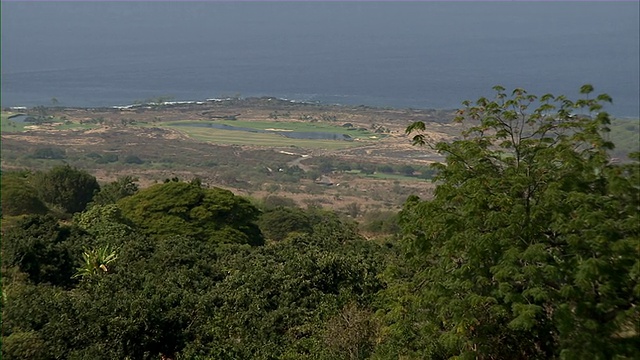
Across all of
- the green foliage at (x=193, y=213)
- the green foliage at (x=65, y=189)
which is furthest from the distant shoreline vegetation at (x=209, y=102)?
the green foliage at (x=193, y=213)

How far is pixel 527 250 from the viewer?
281 inches

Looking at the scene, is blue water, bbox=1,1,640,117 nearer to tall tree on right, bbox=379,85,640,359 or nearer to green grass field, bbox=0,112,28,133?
green grass field, bbox=0,112,28,133

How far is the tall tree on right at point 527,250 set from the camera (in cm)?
694

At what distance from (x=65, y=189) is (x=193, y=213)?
396 inches

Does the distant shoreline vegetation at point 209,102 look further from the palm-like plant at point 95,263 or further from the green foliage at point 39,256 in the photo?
the palm-like plant at point 95,263

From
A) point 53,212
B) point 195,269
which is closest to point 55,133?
point 53,212

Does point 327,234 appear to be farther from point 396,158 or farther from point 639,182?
point 396,158

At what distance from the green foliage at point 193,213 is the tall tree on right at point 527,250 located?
1692 cm

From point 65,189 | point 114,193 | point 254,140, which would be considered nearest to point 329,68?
point 254,140

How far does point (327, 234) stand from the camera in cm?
2405

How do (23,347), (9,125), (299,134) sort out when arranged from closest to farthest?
(23,347)
(9,125)
(299,134)

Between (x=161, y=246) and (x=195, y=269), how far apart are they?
8.79 ft

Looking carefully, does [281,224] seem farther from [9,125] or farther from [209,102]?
[209,102]

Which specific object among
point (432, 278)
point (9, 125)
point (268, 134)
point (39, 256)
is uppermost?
point (432, 278)
